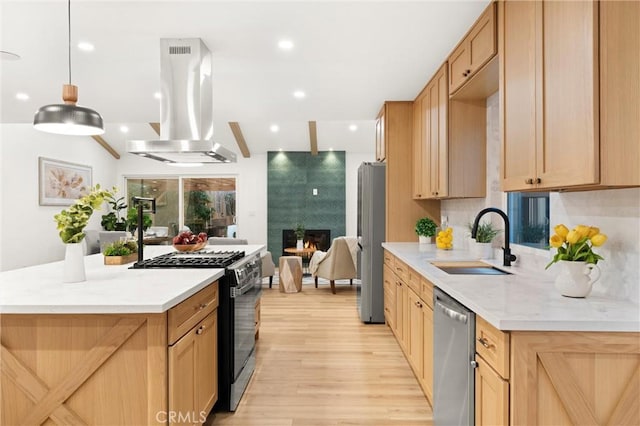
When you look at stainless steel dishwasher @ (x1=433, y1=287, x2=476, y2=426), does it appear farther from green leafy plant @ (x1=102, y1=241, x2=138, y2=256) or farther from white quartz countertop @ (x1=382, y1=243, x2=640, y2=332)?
green leafy plant @ (x1=102, y1=241, x2=138, y2=256)

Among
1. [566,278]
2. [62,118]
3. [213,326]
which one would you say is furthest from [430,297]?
[62,118]

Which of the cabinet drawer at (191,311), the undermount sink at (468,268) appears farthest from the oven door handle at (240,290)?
the undermount sink at (468,268)

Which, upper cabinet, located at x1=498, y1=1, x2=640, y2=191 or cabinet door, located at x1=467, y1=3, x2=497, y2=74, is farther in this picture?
cabinet door, located at x1=467, y1=3, x2=497, y2=74

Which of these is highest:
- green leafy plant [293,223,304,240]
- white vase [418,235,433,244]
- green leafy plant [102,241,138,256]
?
green leafy plant [102,241,138,256]

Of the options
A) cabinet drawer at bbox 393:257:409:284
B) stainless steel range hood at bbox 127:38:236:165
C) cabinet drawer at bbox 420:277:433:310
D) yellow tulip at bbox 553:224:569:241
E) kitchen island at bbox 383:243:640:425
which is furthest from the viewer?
cabinet drawer at bbox 393:257:409:284

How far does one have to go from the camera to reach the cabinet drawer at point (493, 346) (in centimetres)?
138

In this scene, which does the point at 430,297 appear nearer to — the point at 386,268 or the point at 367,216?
the point at 386,268

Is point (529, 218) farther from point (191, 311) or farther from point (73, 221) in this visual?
point (73, 221)

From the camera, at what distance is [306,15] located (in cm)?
248

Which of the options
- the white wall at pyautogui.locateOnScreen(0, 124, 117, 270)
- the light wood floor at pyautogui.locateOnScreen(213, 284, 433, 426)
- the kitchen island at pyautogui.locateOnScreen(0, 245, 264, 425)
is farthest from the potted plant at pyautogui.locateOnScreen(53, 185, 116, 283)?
the white wall at pyautogui.locateOnScreen(0, 124, 117, 270)

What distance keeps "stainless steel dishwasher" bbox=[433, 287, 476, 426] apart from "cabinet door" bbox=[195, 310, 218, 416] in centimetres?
129

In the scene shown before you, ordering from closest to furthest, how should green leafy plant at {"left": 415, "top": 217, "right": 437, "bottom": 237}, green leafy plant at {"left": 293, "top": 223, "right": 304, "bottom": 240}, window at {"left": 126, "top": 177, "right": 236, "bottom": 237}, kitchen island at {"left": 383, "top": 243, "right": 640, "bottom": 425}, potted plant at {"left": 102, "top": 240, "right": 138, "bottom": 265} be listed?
1. kitchen island at {"left": 383, "top": 243, "right": 640, "bottom": 425}
2. potted plant at {"left": 102, "top": 240, "right": 138, "bottom": 265}
3. green leafy plant at {"left": 415, "top": 217, "right": 437, "bottom": 237}
4. green leafy plant at {"left": 293, "top": 223, "right": 304, "bottom": 240}
5. window at {"left": 126, "top": 177, "right": 236, "bottom": 237}

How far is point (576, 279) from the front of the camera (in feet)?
5.33

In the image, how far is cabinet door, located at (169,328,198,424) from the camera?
1.69m
